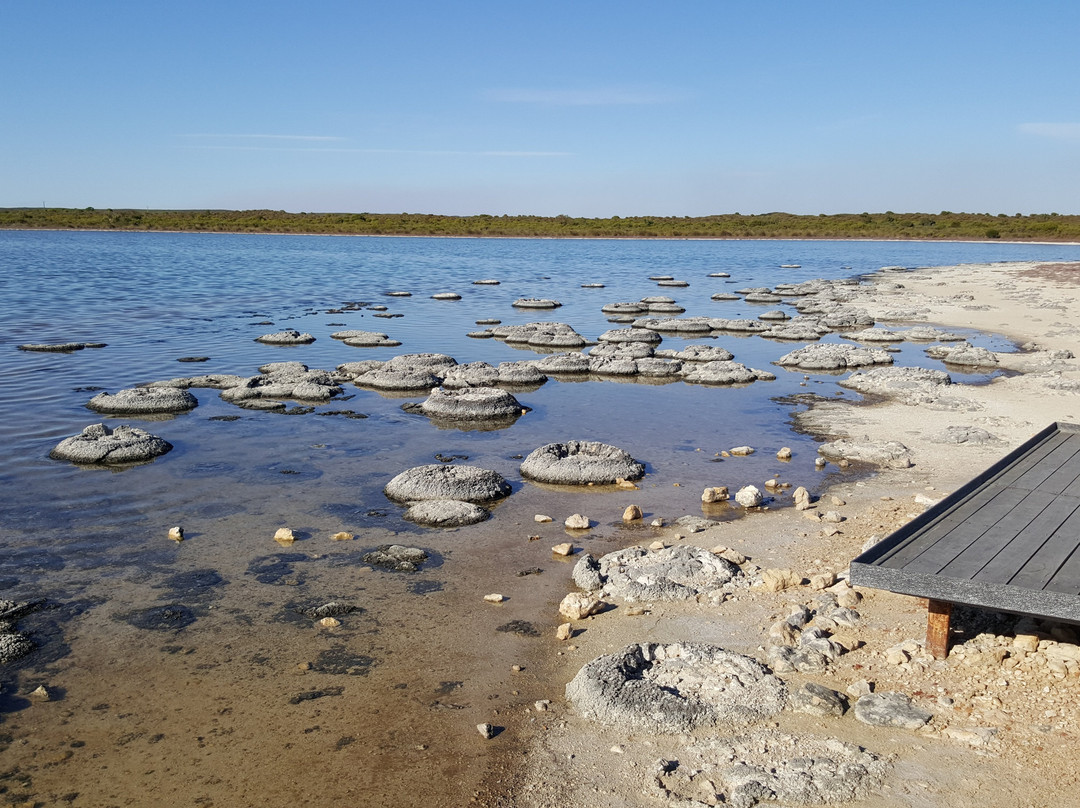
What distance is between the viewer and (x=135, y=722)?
12.5ft

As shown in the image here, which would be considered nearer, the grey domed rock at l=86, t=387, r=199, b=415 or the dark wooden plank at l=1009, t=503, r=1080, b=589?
the dark wooden plank at l=1009, t=503, r=1080, b=589

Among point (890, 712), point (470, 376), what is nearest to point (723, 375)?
point (470, 376)

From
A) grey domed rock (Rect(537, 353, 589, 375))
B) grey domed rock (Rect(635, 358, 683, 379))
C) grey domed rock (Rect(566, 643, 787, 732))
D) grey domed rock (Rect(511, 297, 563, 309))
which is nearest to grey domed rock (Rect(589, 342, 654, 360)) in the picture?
grey domed rock (Rect(537, 353, 589, 375))

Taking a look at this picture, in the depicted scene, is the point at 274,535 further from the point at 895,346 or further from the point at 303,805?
the point at 895,346

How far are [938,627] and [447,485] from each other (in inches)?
155

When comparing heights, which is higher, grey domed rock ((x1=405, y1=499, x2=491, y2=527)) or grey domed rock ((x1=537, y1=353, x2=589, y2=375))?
grey domed rock ((x1=537, y1=353, x2=589, y2=375))

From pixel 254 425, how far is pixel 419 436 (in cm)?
192

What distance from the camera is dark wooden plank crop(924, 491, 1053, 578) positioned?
3816 millimetres

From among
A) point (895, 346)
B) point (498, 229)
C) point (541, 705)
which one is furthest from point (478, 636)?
point (498, 229)

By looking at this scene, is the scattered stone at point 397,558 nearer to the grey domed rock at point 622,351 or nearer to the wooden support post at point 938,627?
the wooden support post at point 938,627

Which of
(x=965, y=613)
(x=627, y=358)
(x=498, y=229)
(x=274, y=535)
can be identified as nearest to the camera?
(x=965, y=613)

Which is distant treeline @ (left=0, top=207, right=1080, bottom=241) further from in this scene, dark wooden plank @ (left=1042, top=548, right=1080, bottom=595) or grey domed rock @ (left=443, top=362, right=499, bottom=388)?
dark wooden plank @ (left=1042, top=548, right=1080, bottom=595)

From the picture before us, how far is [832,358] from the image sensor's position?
13672 millimetres

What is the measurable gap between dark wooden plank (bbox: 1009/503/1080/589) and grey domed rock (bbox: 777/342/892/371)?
9311mm
